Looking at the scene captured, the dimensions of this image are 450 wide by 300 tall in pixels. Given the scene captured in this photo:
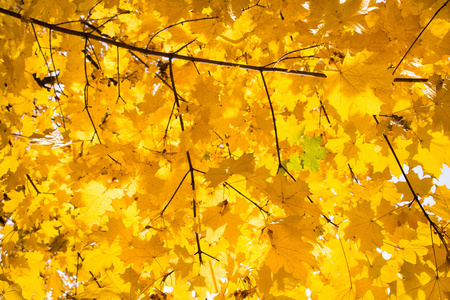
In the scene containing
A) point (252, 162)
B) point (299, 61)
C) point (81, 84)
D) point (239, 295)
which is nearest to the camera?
point (252, 162)

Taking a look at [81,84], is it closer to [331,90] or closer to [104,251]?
[104,251]

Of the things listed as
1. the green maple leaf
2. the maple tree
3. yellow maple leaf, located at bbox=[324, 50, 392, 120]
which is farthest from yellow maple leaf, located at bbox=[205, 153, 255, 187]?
the green maple leaf

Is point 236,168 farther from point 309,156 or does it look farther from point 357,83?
point 309,156

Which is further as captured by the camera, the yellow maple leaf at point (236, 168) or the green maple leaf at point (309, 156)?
the green maple leaf at point (309, 156)

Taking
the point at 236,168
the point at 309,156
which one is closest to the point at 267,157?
the point at 309,156

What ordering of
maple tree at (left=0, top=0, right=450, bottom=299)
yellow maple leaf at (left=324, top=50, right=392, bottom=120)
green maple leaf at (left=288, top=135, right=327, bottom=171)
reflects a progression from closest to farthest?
yellow maple leaf at (left=324, top=50, right=392, bottom=120), maple tree at (left=0, top=0, right=450, bottom=299), green maple leaf at (left=288, top=135, right=327, bottom=171)

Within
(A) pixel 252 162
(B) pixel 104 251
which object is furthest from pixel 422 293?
(B) pixel 104 251

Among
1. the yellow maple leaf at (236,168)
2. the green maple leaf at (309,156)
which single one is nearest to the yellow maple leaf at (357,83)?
the yellow maple leaf at (236,168)

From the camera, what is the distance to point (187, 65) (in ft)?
6.99

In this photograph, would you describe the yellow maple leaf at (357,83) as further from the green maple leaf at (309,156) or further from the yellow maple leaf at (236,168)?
the green maple leaf at (309,156)

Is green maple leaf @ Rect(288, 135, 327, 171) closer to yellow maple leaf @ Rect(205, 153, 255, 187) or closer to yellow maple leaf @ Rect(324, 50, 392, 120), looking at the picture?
yellow maple leaf @ Rect(324, 50, 392, 120)

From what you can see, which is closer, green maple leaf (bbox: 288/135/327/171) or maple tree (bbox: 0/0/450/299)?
maple tree (bbox: 0/0/450/299)

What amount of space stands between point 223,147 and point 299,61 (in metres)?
1.00

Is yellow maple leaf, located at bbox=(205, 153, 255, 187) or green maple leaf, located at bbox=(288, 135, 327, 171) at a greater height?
yellow maple leaf, located at bbox=(205, 153, 255, 187)
